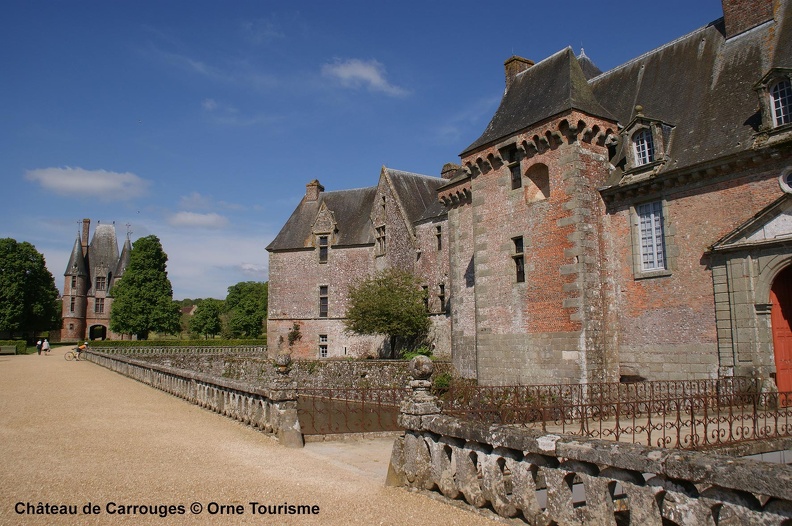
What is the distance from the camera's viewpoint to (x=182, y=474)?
7480 mm

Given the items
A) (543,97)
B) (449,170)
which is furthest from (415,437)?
(449,170)

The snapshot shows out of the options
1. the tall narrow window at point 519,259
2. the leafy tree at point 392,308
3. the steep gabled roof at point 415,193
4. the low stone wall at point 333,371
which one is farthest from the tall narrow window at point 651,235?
the steep gabled roof at point 415,193

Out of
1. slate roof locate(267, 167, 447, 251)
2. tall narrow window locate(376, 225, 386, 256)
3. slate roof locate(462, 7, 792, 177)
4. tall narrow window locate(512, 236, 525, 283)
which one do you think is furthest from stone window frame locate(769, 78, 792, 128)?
tall narrow window locate(376, 225, 386, 256)

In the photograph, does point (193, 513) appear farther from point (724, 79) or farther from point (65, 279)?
point (65, 279)

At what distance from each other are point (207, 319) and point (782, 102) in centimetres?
7608

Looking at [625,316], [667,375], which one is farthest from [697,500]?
[625,316]

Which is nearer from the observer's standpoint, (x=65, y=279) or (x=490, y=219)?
(x=490, y=219)

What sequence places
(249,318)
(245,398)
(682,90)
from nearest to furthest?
1. (245,398)
2. (682,90)
3. (249,318)

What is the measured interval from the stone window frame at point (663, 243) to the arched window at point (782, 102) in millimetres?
3086

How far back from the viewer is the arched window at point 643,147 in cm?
1582

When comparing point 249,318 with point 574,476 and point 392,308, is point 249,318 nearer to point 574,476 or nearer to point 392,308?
point 392,308

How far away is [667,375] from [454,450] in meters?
10.9

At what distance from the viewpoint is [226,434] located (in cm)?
1077

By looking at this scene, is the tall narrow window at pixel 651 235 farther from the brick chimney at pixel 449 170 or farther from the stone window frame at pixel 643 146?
the brick chimney at pixel 449 170
